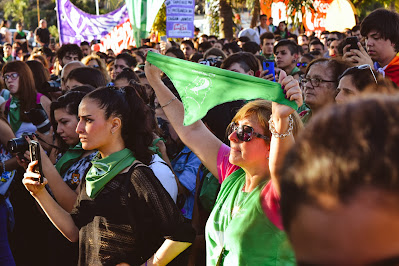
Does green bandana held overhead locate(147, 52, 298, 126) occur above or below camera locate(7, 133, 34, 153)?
above

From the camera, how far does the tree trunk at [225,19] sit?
1655 centimetres

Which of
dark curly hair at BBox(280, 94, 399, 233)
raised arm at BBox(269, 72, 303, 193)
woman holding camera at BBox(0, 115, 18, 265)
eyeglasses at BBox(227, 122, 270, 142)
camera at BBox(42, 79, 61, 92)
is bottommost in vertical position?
woman holding camera at BBox(0, 115, 18, 265)

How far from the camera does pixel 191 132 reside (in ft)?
9.04

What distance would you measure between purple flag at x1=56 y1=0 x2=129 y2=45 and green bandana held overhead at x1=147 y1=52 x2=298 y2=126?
36.2 ft

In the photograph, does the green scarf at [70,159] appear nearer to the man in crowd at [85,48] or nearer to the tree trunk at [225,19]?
the man in crowd at [85,48]

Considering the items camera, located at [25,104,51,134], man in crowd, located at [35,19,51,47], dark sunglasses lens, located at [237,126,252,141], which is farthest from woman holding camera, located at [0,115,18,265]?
man in crowd, located at [35,19,51,47]

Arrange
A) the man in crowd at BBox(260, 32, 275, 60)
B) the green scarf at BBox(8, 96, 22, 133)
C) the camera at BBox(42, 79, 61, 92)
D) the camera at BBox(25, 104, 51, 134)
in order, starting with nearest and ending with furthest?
the camera at BBox(25, 104, 51, 134), the green scarf at BBox(8, 96, 22, 133), the camera at BBox(42, 79, 61, 92), the man in crowd at BBox(260, 32, 275, 60)

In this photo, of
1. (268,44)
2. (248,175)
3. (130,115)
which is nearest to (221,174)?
(248,175)

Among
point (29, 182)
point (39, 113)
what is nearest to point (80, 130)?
point (29, 182)

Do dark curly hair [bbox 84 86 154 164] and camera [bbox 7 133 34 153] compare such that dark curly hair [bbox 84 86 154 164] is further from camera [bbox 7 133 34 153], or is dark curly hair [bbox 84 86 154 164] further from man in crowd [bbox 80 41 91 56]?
man in crowd [bbox 80 41 91 56]

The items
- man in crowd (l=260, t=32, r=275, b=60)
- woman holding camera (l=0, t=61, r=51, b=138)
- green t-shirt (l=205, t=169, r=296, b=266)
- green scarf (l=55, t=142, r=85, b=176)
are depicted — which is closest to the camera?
green t-shirt (l=205, t=169, r=296, b=266)

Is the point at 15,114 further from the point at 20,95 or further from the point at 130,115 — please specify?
the point at 130,115

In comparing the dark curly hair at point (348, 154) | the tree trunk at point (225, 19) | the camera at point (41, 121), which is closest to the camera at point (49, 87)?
the camera at point (41, 121)

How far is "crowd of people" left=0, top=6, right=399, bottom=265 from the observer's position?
0.61 meters
